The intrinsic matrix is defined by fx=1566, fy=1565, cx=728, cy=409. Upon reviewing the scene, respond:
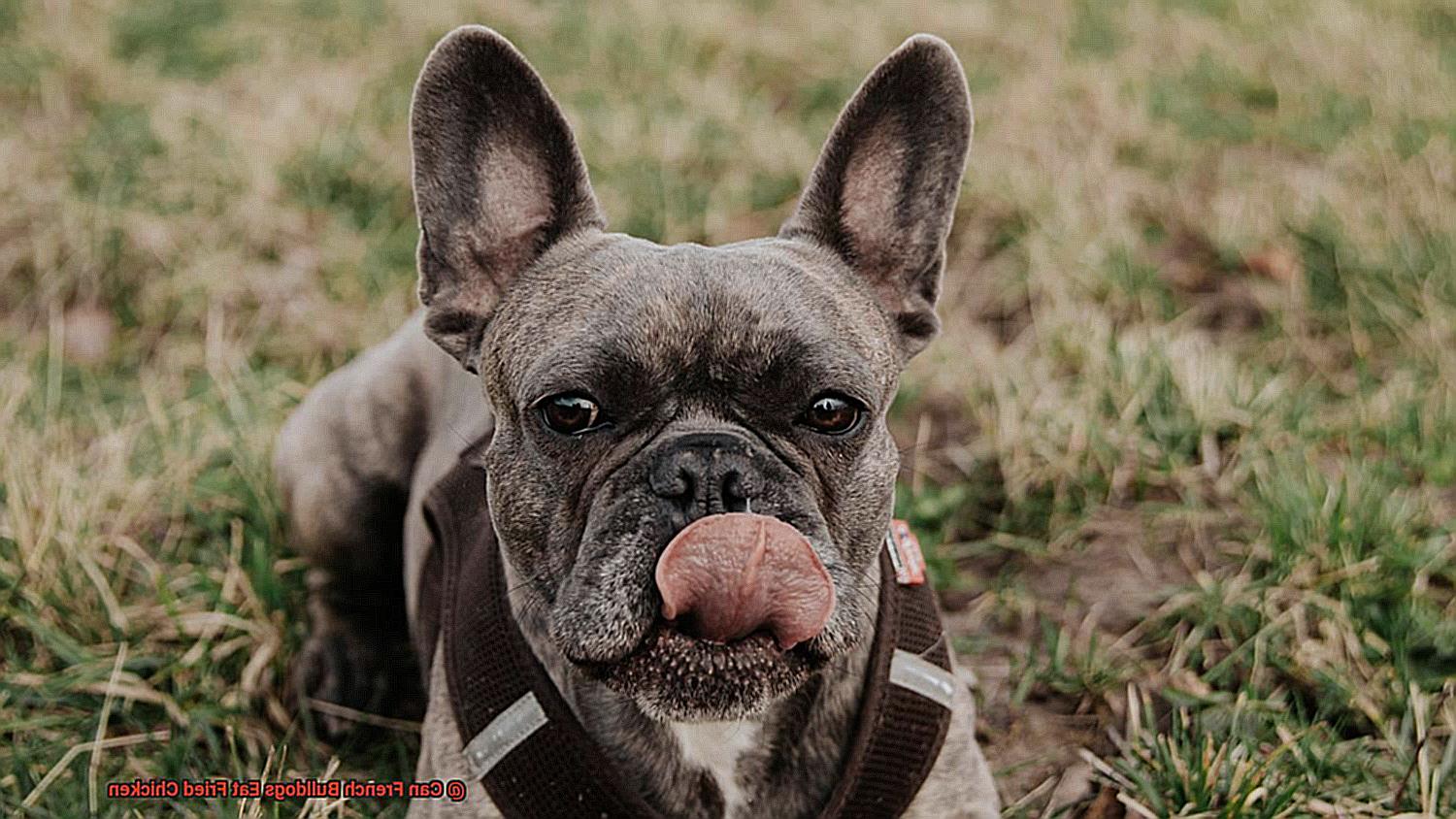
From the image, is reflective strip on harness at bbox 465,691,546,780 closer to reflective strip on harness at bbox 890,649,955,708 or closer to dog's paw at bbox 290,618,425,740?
reflective strip on harness at bbox 890,649,955,708

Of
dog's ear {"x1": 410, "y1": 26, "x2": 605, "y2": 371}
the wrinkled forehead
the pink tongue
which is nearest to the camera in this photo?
the pink tongue

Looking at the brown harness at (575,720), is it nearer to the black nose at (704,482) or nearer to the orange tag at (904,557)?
the orange tag at (904,557)

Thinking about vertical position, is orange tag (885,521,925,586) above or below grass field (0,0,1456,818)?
above

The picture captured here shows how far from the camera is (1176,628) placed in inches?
165

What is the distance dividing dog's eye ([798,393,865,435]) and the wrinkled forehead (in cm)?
4

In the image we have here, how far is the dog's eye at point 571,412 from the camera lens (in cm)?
290

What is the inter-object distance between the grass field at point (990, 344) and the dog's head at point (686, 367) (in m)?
1.19

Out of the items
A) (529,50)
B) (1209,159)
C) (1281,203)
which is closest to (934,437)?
(1281,203)

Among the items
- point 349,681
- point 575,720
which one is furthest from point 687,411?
point 349,681

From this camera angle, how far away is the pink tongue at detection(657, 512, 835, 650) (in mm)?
2500

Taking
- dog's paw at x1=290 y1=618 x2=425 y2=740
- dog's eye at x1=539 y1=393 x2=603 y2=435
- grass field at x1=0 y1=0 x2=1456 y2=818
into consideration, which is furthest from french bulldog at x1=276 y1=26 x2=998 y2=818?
grass field at x1=0 y1=0 x2=1456 y2=818

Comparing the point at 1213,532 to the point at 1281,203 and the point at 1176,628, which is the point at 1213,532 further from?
the point at 1281,203

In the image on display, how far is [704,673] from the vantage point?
8.52 ft

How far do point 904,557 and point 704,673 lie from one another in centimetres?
89
